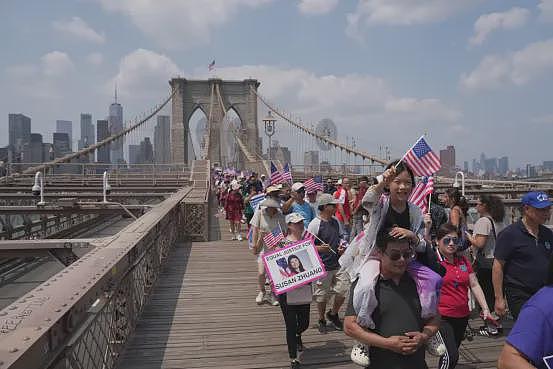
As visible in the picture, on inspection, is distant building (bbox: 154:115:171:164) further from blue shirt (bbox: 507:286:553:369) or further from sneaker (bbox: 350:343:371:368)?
blue shirt (bbox: 507:286:553:369)

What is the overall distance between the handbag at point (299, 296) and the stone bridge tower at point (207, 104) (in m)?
60.0

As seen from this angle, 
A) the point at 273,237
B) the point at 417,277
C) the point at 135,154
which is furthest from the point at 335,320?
the point at 135,154

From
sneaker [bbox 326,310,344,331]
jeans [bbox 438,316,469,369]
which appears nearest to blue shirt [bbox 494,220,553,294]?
jeans [bbox 438,316,469,369]

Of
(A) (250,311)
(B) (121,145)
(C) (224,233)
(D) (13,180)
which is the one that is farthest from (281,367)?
(B) (121,145)

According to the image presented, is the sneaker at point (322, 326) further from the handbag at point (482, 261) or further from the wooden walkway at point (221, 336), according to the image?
the handbag at point (482, 261)

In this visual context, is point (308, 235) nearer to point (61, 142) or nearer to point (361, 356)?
point (361, 356)

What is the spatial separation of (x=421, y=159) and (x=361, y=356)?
5.88 ft

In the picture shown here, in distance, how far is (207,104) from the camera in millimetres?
67312

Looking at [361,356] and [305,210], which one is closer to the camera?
[361,356]

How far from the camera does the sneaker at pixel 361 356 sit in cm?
233

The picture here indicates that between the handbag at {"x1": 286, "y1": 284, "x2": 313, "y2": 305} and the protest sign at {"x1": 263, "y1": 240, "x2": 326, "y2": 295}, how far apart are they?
4 cm

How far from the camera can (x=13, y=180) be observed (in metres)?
23.4

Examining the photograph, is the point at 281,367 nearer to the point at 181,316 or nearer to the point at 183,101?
the point at 181,316

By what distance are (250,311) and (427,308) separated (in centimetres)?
349
